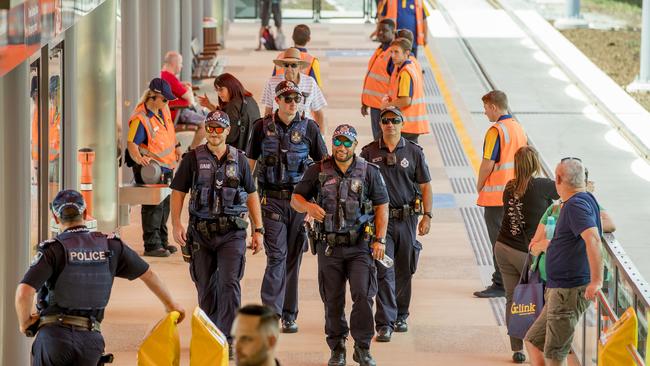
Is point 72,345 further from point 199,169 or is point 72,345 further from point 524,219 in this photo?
point 524,219

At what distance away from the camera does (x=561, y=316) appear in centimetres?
943

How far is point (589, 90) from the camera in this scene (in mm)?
27297

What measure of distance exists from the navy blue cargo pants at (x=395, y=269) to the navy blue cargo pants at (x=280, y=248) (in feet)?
2.36

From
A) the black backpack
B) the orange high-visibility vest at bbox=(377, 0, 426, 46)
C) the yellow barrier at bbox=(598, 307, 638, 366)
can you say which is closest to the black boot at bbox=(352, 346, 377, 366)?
the yellow barrier at bbox=(598, 307, 638, 366)

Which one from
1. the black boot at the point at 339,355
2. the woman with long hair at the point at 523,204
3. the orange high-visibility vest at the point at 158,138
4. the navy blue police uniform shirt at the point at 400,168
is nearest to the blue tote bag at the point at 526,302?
the woman with long hair at the point at 523,204

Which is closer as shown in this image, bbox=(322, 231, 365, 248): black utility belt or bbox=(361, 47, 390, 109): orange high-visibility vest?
bbox=(322, 231, 365, 248): black utility belt

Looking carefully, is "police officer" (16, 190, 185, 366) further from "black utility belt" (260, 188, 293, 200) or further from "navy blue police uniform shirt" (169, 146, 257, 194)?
"black utility belt" (260, 188, 293, 200)

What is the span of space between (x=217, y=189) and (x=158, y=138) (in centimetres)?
329

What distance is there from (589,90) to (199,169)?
1797 centimetres

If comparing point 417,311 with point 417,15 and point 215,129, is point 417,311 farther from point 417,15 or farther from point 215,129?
point 417,15

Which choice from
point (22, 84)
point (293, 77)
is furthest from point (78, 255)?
point (293, 77)

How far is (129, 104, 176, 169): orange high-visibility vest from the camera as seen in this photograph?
1334cm

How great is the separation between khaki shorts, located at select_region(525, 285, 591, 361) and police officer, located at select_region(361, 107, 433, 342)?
1.87m

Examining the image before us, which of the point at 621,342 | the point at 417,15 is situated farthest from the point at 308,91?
the point at 417,15
